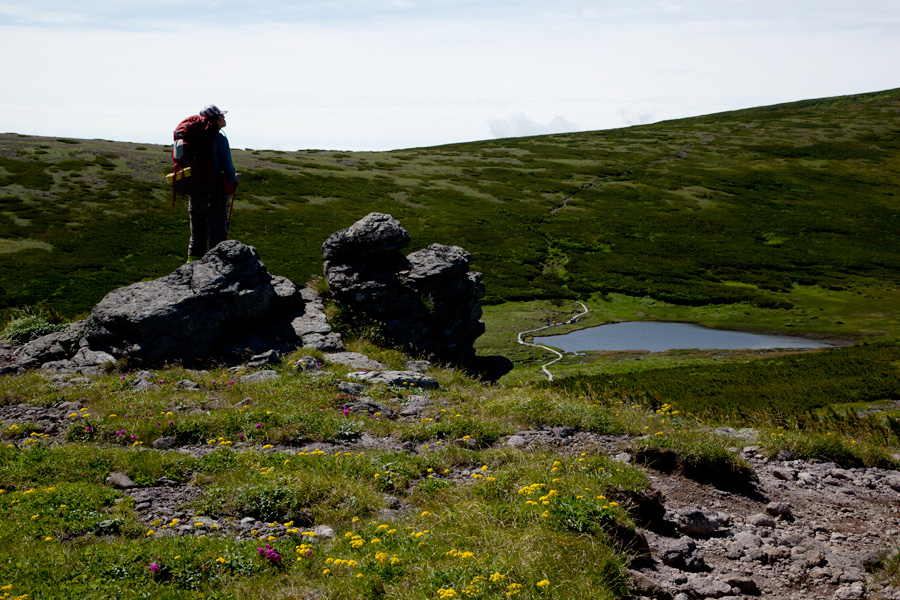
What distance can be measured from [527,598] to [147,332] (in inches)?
539

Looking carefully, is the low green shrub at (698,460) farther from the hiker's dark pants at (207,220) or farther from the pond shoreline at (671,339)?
the pond shoreline at (671,339)

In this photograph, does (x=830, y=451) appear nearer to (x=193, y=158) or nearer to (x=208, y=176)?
(x=208, y=176)

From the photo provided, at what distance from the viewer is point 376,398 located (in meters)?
14.4

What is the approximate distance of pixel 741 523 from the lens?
9.30 meters

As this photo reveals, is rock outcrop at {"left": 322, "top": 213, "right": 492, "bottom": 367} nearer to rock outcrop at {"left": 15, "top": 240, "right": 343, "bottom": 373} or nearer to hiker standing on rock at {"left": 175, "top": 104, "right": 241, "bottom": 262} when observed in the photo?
rock outcrop at {"left": 15, "top": 240, "right": 343, "bottom": 373}

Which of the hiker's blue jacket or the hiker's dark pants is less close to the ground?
the hiker's blue jacket

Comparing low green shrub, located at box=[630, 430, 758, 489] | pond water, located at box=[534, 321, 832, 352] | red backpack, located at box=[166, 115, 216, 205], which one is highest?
red backpack, located at box=[166, 115, 216, 205]

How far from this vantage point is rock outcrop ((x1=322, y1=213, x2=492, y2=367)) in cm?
2188

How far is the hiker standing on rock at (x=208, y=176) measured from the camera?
18969 mm

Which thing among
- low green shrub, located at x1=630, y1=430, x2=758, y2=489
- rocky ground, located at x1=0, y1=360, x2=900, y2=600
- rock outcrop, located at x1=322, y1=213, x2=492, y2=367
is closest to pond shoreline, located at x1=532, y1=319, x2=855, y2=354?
rock outcrop, located at x1=322, y1=213, x2=492, y2=367

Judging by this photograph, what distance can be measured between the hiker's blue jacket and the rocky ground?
952 cm

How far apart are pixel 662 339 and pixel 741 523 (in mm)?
30910

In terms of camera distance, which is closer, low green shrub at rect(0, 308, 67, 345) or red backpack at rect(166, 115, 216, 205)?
low green shrub at rect(0, 308, 67, 345)

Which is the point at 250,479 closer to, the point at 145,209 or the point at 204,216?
the point at 204,216
